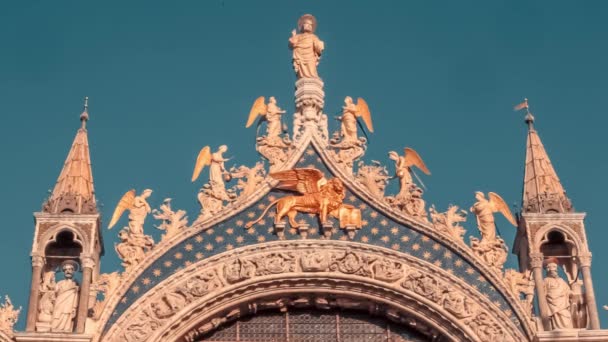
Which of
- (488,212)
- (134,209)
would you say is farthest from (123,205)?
(488,212)

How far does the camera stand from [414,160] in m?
25.3

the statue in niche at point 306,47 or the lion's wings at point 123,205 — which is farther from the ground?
the statue in niche at point 306,47

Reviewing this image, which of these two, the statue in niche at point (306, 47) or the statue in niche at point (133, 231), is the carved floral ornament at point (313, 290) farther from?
the statue in niche at point (306, 47)

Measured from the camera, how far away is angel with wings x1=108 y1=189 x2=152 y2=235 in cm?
2419

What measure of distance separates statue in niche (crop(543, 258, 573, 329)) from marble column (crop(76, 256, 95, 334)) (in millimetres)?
6425

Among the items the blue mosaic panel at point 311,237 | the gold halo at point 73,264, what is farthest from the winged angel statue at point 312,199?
the gold halo at point 73,264

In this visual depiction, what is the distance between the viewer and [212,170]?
25062 mm

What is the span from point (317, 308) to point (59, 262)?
149 inches

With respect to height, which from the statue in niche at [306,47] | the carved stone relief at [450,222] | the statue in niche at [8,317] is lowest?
the statue in niche at [8,317]

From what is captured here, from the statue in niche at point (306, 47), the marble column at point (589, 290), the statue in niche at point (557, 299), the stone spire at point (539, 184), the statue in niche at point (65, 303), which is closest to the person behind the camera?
the statue in niche at point (65, 303)

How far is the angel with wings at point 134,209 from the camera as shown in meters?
24.2

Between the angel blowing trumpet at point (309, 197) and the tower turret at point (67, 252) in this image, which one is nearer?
the tower turret at point (67, 252)

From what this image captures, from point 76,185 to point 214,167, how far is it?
7.07 feet

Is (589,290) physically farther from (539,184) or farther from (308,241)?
(308,241)
